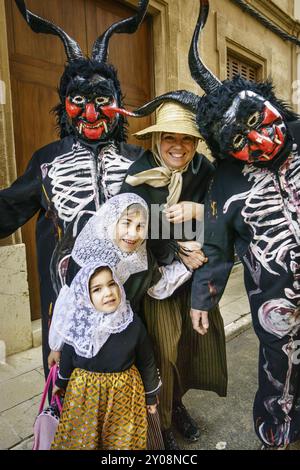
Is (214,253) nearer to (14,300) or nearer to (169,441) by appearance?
(169,441)

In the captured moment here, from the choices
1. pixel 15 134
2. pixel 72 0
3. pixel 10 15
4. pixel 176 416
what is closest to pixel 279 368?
pixel 176 416

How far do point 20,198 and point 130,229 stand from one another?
0.69 metres

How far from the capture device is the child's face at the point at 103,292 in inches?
54.7

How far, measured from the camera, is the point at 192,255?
5.46 feet

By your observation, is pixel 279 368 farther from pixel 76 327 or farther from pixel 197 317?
pixel 76 327

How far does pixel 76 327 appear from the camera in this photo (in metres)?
1.42

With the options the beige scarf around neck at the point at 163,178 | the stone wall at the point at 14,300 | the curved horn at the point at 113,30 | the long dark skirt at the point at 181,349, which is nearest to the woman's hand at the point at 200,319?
the long dark skirt at the point at 181,349

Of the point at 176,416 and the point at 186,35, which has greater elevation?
the point at 186,35

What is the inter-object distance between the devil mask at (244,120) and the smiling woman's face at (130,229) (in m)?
0.45

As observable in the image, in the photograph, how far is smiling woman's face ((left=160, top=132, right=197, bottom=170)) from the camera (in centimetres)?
165

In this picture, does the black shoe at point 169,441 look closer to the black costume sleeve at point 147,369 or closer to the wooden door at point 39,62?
the black costume sleeve at point 147,369

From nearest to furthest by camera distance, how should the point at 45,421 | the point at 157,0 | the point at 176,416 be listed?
the point at 45,421 < the point at 176,416 < the point at 157,0

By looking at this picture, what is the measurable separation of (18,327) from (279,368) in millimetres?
2164

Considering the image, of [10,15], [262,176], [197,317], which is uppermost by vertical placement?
[10,15]
